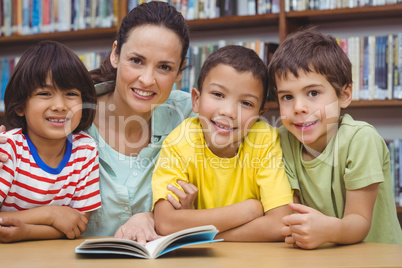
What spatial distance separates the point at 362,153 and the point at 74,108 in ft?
2.58

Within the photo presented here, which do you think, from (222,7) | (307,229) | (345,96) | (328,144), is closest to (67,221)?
(307,229)

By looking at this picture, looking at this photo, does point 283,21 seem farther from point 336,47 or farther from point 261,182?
point 261,182

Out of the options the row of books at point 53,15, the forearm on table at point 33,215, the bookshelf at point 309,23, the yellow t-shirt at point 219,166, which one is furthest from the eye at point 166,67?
the row of books at point 53,15

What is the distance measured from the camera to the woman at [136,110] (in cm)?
147

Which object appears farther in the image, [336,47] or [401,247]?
[336,47]

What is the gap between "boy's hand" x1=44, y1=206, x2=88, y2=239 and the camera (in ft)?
4.12

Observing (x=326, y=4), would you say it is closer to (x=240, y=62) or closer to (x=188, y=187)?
(x=240, y=62)

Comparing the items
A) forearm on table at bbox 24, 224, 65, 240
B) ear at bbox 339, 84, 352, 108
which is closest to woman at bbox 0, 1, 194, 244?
forearm on table at bbox 24, 224, 65, 240

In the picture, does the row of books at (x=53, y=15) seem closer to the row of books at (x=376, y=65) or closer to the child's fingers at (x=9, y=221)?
the row of books at (x=376, y=65)

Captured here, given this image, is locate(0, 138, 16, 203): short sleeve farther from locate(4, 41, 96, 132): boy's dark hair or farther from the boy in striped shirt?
locate(4, 41, 96, 132): boy's dark hair

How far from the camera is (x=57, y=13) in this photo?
281cm

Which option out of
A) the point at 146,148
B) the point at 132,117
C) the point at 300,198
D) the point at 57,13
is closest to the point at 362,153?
the point at 300,198

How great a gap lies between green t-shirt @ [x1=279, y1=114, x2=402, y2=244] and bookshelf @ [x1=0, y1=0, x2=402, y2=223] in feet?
3.29

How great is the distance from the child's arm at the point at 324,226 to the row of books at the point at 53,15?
1904 millimetres
